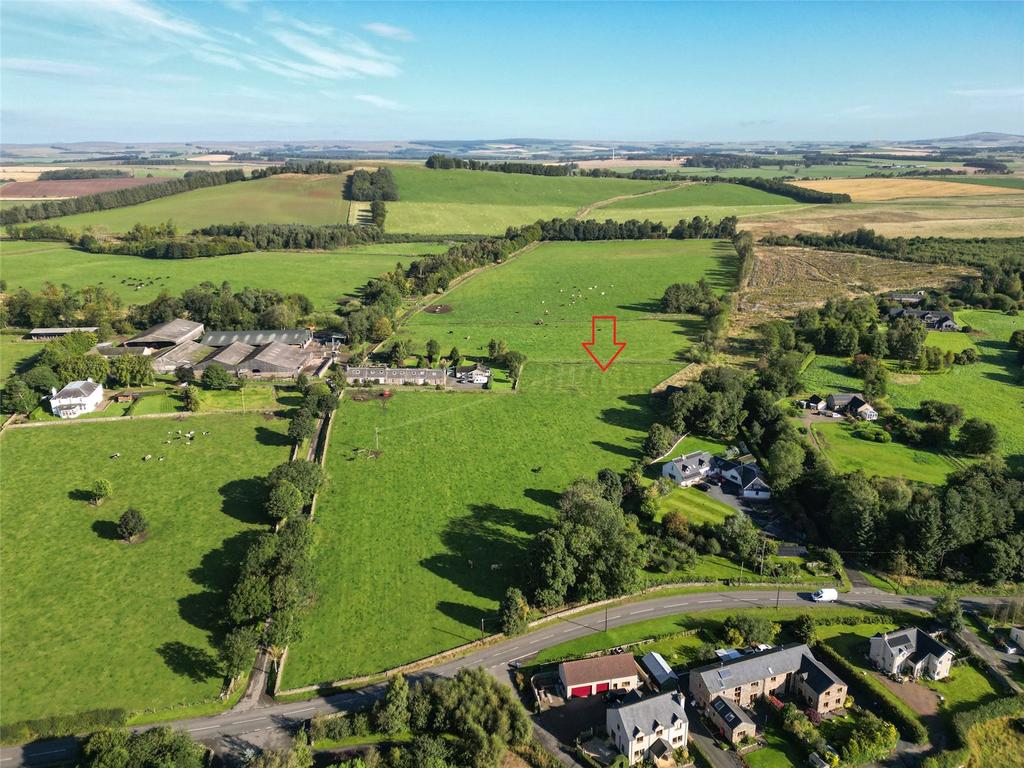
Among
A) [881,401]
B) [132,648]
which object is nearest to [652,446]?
[881,401]

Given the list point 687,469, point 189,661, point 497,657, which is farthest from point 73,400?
point 687,469

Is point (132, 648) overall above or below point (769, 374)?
A: below

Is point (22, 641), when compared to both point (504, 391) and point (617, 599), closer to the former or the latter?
point (617, 599)

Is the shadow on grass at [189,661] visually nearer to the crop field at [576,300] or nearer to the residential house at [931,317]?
the crop field at [576,300]

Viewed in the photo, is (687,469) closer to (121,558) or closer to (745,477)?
(745,477)

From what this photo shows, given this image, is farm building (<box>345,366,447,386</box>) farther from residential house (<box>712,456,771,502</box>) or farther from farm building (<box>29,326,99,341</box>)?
farm building (<box>29,326,99,341</box>)

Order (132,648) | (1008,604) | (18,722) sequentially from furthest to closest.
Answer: (1008,604)
(132,648)
(18,722)
